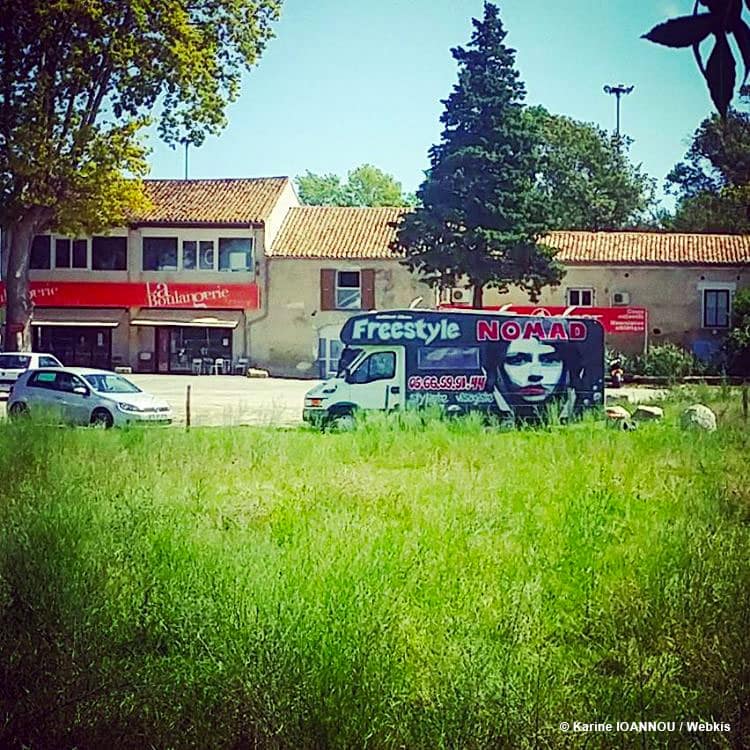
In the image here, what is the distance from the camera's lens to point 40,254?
254 centimetres

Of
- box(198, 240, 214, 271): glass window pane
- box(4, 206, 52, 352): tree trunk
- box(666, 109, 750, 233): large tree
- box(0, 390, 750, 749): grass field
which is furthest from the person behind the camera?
box(198, 240, 214, 271): glass window pane

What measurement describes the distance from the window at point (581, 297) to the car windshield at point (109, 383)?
123 centimetres

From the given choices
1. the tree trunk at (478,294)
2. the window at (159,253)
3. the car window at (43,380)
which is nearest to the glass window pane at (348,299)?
the tree trunk at (478,294)

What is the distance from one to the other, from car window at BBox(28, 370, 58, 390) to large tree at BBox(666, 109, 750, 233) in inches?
66.6

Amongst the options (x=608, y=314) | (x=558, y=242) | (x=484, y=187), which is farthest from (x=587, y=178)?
(x=608, y=314)

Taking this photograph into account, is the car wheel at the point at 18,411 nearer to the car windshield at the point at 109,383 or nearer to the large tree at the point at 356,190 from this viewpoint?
the car windshield at the point at 109,383

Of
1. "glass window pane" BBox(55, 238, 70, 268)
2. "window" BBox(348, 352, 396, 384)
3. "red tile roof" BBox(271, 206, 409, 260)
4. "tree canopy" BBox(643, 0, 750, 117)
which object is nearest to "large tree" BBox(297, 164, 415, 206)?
"red tile roof" BBox(271, 206, 409, 260)

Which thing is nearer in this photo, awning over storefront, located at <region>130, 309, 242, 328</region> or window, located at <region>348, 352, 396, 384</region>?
awning over storefront, located at <region>130, 309, 242, 328</region>

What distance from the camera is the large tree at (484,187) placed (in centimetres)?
243

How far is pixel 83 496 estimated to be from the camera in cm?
237

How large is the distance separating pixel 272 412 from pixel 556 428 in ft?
2.64

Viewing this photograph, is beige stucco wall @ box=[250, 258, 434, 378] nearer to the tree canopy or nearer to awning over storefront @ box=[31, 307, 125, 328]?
awning over storefront @ box=[31, 307, 125, 328]

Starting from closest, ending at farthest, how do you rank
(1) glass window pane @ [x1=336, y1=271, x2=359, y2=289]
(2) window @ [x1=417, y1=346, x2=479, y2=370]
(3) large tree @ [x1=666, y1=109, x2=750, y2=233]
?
(3) large tree @ [x1=666, y1=109, x2=750, y2=233]
(1) glass window pane @ [x1=336, y1=271, x2=359, y2=289]
(2) window @ [x1=417, y1=346, x2=479, y2=370]

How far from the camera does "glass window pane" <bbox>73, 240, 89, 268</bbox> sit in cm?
253
